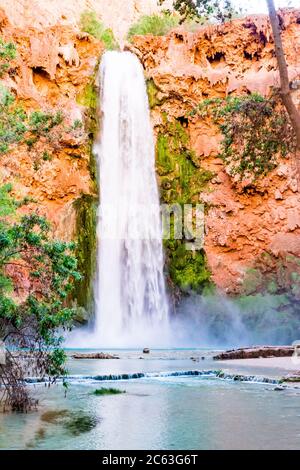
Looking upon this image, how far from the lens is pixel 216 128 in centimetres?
4222

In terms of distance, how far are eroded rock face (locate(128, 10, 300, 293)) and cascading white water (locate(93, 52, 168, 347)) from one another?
2.24 m

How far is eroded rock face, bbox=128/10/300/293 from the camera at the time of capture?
40375mm

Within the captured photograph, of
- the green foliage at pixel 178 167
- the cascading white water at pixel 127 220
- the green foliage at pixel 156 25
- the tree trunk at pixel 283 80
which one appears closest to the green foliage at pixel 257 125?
the tree trunk at pixel 283 80

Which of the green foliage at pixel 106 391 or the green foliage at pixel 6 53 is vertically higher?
the green foliage at pixel 6 53

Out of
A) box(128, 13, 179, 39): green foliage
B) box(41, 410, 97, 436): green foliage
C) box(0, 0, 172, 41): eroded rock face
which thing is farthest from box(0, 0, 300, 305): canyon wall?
box(41, 410, 97, 436): green foliage

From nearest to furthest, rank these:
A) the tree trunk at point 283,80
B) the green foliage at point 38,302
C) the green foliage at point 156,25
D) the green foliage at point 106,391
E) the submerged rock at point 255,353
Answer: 1. the green foliage at point 38,302
2. the tree trunk at point 283,80
3. the green foliage at point 106,391
4. the submerged rock at point 255,353
5. the green foliage at point 156,25

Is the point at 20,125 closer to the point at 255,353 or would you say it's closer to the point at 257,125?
the point at 257,125

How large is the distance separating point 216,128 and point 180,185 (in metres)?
5.04

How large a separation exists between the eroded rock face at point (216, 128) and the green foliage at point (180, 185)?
0.58 metres

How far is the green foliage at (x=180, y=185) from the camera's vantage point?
3897 centimetres

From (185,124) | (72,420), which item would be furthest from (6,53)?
(185,124)

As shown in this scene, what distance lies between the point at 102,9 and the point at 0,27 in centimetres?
4004

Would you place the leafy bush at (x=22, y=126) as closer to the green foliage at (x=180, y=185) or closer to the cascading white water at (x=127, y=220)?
the cascading white water at (x=127, y=220)

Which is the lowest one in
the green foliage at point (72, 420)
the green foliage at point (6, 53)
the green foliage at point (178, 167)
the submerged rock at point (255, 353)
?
the submerged rock at point (255, 353)
